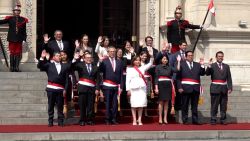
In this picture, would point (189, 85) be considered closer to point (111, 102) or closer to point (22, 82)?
point (111, 102)

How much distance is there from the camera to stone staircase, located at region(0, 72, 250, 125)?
62.1ft

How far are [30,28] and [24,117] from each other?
17.7 ft

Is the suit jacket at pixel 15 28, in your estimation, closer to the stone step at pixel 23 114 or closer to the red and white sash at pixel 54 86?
the stone step at pixel 23 114

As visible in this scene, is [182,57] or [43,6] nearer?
[182,57]

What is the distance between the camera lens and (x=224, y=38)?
24438 millimetres

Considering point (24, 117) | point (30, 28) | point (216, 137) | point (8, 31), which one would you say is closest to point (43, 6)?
point (30, 28)

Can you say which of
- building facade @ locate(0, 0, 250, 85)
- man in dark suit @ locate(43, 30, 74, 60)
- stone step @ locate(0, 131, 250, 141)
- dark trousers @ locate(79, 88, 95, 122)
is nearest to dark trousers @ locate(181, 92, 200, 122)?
stone step @ locate(0, 131, 250, 141)

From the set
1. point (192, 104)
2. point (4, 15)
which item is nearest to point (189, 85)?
point (192, 104)

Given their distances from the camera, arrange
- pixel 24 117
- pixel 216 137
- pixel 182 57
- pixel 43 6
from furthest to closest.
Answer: pixel 43 6
pixel 182 57
pixel 24 117
pixel 216 137

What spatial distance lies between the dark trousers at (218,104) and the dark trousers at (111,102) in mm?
2796

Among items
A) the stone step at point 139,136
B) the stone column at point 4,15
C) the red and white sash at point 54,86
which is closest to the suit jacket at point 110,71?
the red and white sash at point 54,86

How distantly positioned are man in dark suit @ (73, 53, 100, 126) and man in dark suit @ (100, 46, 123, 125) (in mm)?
341

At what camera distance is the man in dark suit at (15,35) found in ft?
70.6

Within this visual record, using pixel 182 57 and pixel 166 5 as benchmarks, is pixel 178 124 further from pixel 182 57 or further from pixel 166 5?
pixel 166 5
